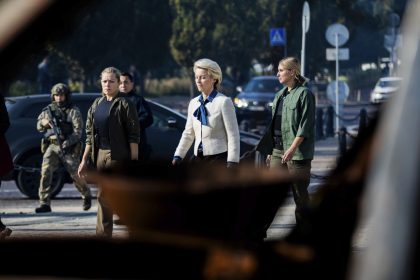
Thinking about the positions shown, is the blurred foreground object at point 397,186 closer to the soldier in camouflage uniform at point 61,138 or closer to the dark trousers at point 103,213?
the dark trousers at point 103,213

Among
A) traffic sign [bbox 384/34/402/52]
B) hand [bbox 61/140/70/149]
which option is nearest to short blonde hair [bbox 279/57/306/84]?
hand [bbox 61/140/70/149]

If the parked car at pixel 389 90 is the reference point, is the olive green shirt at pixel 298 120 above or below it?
below

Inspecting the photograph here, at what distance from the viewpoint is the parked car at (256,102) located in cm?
3367

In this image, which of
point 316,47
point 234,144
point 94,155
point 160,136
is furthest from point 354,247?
point 316,47

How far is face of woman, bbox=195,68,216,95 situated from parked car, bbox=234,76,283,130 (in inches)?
899

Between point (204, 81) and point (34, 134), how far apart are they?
8.26 meters

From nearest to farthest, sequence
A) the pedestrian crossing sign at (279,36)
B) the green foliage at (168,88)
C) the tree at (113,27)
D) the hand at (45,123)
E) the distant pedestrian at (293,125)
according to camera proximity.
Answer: the tree at (113,27)
the pedestrian crossing sign at (279,36)
the distant pedestrian at (293,125)
the hand at (45,123)
the green foliage at (168,88)

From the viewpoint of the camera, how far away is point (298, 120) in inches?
416

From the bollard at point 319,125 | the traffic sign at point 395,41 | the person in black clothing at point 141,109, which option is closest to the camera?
the traffic sign at point 395,41

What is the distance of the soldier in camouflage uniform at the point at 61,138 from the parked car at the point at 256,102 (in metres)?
17.8

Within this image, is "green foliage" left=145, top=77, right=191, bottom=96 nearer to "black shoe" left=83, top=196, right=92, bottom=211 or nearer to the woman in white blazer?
"black shoe" left=83, top=196, right=92, bottom=211

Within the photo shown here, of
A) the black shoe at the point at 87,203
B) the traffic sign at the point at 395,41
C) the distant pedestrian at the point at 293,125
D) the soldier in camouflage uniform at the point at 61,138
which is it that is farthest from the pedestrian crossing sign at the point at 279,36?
the black shoe at the point at 87,203

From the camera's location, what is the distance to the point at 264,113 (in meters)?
34.0

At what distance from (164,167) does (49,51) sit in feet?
1.32
